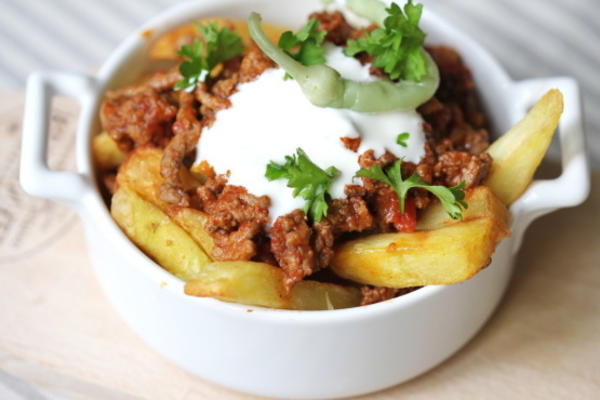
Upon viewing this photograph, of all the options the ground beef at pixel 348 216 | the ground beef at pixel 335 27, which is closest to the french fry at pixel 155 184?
the ground beef at pixel 348 216

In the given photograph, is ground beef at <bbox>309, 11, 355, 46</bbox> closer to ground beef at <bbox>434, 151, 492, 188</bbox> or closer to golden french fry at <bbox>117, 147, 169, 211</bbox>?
ground beef at <bbox>434, 151, 492, 188</bbox>

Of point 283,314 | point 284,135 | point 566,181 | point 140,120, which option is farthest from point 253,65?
point 566,181

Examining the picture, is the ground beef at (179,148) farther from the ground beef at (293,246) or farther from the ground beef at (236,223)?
the ground beef at (293,246)

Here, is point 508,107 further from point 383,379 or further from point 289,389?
point 289,389

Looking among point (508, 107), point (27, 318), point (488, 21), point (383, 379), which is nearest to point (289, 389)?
point (383, 379)

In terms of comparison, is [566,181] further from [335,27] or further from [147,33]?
[147,33]
